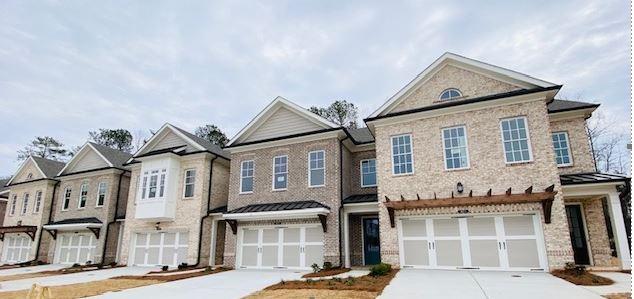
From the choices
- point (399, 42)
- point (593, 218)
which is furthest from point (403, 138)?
point (593, 218)

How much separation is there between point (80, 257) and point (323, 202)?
18097 mm

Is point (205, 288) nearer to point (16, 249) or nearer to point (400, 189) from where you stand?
point (400, 189)

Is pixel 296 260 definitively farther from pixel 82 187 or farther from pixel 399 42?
pixel 82 187

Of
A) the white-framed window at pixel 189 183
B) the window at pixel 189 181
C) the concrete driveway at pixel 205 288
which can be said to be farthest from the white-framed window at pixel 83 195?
the concrete driveway at pixel 205 288

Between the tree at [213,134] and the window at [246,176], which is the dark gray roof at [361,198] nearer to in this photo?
the window at [246,176]

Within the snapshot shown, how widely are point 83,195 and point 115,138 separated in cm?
1992

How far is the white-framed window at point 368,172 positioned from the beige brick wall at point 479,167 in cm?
276

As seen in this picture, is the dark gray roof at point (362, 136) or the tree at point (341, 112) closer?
the dark gray roof at point (362, 136)

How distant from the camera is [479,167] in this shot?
13.6 metres

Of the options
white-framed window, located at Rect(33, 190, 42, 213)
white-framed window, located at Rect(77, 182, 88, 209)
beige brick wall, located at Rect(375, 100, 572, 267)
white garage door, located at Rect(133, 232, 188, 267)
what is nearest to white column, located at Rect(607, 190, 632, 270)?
beige brick wall, located at Rect(375, 100, 572, 267)

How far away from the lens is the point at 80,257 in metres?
23.4

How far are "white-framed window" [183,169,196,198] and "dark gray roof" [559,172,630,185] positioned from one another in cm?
1744

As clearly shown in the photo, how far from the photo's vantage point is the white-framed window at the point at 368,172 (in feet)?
58.8

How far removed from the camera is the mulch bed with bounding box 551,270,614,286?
9.53 metres
